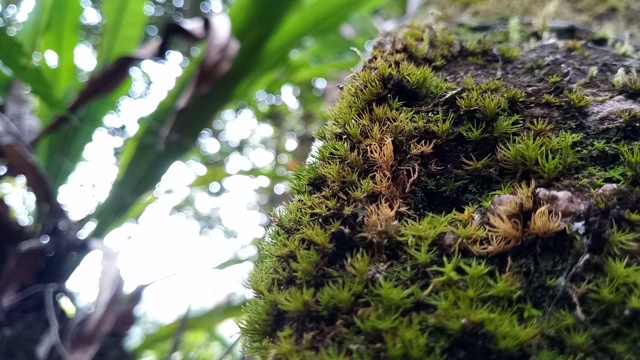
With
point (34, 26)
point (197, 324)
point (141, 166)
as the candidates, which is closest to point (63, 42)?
point (34, 26)

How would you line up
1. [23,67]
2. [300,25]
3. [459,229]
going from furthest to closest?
[300,25] < [23,67] < [459,229]

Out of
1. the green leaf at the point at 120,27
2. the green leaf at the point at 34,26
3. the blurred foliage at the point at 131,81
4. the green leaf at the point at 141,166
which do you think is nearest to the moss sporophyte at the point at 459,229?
the blurred foliage at the point at 131,81

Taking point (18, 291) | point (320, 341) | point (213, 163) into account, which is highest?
point (320, 341)

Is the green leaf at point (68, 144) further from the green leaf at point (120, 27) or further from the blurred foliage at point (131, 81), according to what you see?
the green leaf at point (120, 27)

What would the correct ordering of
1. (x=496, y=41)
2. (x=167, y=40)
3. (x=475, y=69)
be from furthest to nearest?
(x=167, y=40)
(x=496, y=41)
(x=475, y=69)

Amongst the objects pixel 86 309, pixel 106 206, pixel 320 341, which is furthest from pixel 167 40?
pixel 320 341

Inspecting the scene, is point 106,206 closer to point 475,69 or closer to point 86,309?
point 86,309

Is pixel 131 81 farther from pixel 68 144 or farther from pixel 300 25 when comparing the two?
pixel 300 25
